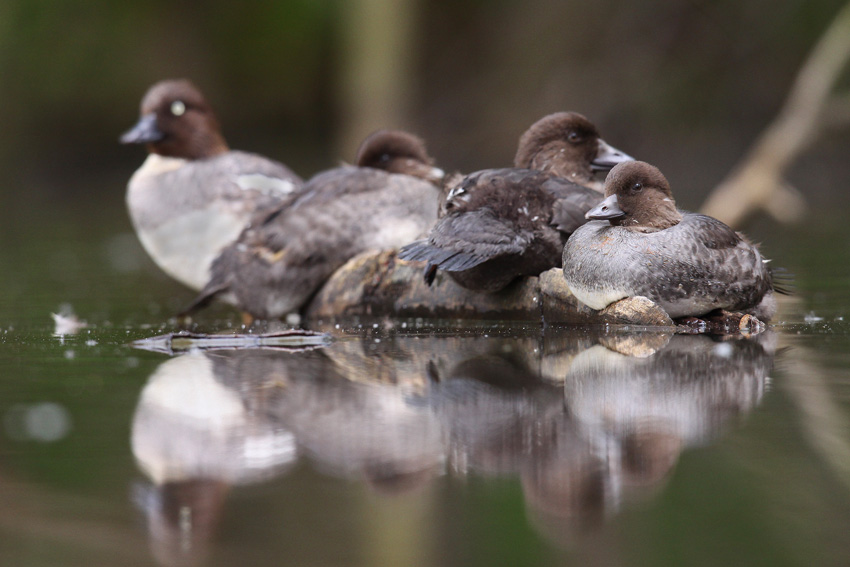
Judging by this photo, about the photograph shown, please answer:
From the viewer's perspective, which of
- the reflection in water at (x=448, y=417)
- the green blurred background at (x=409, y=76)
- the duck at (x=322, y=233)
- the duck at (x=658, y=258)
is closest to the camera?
the reflection in water at (x=448, y=417)

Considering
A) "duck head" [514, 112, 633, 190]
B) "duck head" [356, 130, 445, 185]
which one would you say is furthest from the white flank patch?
"duck head" [514, 112, 633, 190]

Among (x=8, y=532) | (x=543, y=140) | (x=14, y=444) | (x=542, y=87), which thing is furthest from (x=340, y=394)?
(x=542, y=87)

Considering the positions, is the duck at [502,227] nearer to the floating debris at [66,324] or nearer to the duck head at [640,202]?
the duck head at [640,202]

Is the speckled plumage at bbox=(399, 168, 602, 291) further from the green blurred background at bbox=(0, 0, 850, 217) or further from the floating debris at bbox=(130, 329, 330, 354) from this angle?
the green blurred background at bbox=(0, 0, 850, 217)

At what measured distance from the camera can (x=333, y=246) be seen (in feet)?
19.5

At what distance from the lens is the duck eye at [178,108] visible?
7.75 metres

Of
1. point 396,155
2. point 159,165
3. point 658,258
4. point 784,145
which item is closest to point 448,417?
point 658,258

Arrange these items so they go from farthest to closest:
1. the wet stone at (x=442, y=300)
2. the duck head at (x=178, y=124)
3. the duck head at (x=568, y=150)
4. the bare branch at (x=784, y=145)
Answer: the bare branch at (x=784, y=145) < the duck head at (x=178, y=124) < the duck head at (x=568, y=150) < the wet stone at (x=442, y=300)

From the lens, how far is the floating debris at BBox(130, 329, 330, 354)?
443 centimetres

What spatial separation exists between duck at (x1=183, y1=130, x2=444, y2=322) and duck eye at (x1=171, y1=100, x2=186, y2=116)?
201 cm

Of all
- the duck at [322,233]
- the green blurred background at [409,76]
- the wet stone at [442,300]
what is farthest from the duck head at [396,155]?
the green blurred background at [409,76]

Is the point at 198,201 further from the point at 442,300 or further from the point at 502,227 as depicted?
the point at 502,227

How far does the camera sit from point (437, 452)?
2.68m

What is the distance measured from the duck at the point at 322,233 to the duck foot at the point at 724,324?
1.80 meters
